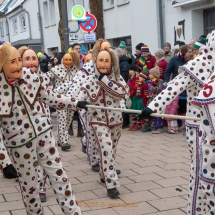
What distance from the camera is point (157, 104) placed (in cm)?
357

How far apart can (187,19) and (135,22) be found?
3576 mm

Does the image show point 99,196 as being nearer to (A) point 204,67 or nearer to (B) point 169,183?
(B) point 169,183

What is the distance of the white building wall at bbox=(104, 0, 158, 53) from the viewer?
14.2m

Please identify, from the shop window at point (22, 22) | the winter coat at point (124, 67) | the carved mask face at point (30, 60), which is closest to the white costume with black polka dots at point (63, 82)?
the winter coat at point (124, 67)

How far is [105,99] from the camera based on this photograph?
5.01 meters

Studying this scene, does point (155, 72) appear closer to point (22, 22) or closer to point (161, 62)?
point (161, 62)

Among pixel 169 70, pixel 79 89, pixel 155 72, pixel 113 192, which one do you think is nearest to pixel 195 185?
pixel 113 192

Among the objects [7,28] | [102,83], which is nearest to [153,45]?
[102,83]

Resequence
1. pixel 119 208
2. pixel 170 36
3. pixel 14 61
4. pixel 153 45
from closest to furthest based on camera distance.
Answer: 1. pixel 14 61
2. pixel 119 208
3. pixel 170 36
4. pixel 153 45

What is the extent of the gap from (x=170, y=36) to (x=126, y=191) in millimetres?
9078

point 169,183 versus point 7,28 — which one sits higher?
point 7,28

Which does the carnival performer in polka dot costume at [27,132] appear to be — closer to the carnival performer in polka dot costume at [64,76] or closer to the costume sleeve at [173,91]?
the costume sleeve at [173,91]

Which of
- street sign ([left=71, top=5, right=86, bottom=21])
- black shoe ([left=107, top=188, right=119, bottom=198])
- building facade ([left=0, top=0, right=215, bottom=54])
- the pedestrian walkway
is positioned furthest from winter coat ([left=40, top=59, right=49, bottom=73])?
black shoe ([left=107, top=188, right=119, bottom=198])

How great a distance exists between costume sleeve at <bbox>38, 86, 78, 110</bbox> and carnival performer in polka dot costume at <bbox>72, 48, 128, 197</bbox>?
1.01 meters
